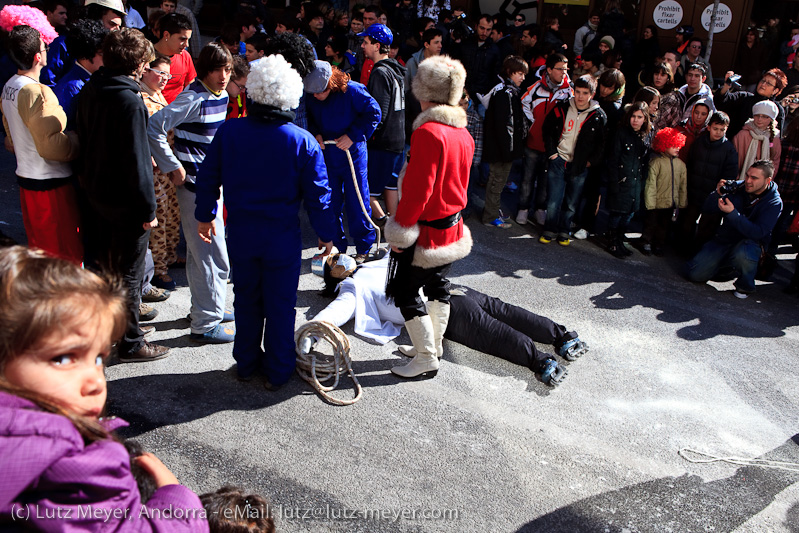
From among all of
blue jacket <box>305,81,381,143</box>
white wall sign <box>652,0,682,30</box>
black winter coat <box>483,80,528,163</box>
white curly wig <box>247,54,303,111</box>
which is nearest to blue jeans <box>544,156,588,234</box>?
black winter coat <box>483,80,528,163</box>

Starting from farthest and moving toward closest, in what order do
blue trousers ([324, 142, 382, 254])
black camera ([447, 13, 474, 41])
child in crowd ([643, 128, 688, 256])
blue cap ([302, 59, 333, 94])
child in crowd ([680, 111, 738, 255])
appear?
black camera ([447, 13, 474, 41])
child in crowd ([643, 128, 688, 256])
child in crowd ([680, 111, 738, 255])
blue trousers ([324, 142, 382, 254])
blue cap ([302, 59, 333, 94])

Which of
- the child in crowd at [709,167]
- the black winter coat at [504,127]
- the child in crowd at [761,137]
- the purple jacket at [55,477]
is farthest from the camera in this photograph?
the black winter coat at [504,127]

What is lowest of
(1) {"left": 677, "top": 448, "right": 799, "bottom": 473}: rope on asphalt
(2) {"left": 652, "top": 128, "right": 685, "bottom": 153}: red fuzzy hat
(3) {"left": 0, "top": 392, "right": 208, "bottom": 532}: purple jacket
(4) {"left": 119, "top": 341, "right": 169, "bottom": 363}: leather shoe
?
(1) {"left": 677, "top": 448, "right": 799, "bottom": 473}: rope on asphalt

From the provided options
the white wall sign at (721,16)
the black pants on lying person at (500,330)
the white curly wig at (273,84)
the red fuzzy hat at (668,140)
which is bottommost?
the black pants on lying person at (500,330)

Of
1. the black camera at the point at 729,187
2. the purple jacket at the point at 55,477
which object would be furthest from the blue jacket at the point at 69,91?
the black camera at the point at 729,187

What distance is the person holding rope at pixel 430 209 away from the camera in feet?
12.0

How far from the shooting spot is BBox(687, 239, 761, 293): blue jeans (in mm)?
5750

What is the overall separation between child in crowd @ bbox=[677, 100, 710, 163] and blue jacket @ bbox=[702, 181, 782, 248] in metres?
0.88

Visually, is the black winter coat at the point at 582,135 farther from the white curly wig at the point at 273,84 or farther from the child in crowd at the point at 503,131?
the white curly wig at the point at 273,84

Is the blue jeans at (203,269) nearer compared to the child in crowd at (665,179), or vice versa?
the blue jeans at (203,269)

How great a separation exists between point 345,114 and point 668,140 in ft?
11.3

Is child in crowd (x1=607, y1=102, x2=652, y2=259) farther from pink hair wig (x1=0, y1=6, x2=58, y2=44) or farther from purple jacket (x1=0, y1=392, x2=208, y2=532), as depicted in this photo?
purple jacket (x1=0, y1=392, x2=208, y2=532)

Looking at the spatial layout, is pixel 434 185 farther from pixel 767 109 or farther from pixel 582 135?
pixel 767 109

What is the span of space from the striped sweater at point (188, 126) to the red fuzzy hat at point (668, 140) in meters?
4.55
